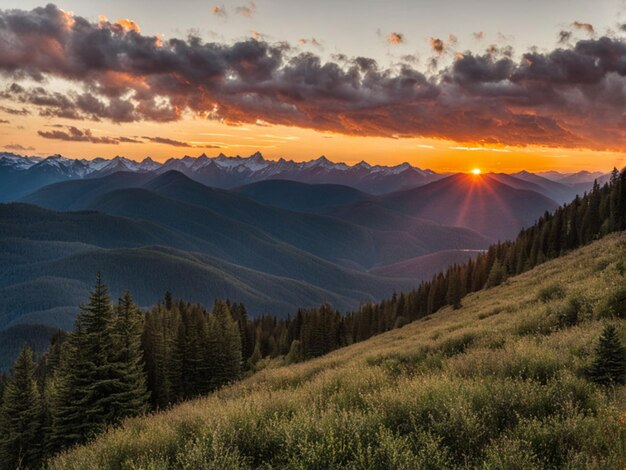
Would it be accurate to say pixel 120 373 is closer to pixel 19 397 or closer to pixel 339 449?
pixel 19 397

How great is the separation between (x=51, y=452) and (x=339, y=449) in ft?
131

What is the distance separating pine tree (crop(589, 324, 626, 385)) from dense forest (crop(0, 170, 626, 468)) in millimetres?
68

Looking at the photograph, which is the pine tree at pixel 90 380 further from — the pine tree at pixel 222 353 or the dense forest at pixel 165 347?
the pine tree at pixel 222 353

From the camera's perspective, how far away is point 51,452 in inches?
1351

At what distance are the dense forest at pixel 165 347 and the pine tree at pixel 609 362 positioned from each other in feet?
0.22

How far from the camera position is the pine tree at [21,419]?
130 feet

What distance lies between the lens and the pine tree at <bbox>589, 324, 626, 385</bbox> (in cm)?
816

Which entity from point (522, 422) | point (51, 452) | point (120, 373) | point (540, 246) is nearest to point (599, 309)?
point (522, 422)

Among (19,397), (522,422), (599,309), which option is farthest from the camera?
(19,397)

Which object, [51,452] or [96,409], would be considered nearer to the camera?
[96,409]

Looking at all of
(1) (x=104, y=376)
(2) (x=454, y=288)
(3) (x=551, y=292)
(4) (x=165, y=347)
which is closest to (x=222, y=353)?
(4) (x=165, y=347)

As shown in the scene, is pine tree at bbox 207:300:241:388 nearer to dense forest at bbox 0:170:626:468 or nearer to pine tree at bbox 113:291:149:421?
dense forest at bbox 0:170:626:468

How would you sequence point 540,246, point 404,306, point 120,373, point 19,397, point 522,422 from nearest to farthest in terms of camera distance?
point 522,422 < point 120,373 < point 19,397 < point 540,246 < point 404,306

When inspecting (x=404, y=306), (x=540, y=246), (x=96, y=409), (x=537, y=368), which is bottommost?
(x=404, y=306)
